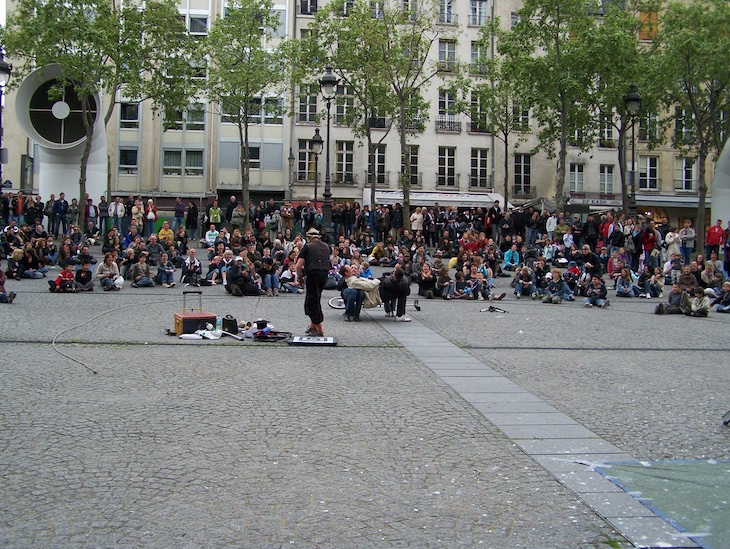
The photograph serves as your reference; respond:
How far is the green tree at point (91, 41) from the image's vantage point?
2973 centimetres

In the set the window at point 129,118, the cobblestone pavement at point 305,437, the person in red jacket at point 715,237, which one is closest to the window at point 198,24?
the window at point 129,118

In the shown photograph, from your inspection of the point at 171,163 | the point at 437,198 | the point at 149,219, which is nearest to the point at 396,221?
the point at 149,219

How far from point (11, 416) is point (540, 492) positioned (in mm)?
4660

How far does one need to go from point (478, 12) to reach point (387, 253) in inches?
1205

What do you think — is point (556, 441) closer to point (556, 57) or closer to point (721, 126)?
point (556, 57)

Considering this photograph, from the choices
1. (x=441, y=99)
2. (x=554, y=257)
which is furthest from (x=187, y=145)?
(x=554, y=257)

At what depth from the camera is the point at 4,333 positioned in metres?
12.5

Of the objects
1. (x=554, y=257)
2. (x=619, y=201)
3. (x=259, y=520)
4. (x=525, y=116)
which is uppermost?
(x=525, y=116)

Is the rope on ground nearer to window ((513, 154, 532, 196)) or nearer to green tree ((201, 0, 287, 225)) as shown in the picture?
green tree ((201, 0, 287, 225))

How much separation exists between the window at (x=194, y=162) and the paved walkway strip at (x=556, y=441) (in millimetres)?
40300

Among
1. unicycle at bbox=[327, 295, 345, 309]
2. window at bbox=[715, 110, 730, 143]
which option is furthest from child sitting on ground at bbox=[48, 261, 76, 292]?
window at bbox=[715, 110, 730, 143]

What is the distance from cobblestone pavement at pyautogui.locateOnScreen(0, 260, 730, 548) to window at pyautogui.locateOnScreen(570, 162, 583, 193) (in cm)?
4077

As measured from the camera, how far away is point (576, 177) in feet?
174

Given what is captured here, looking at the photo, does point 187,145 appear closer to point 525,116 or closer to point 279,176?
point 279,176
